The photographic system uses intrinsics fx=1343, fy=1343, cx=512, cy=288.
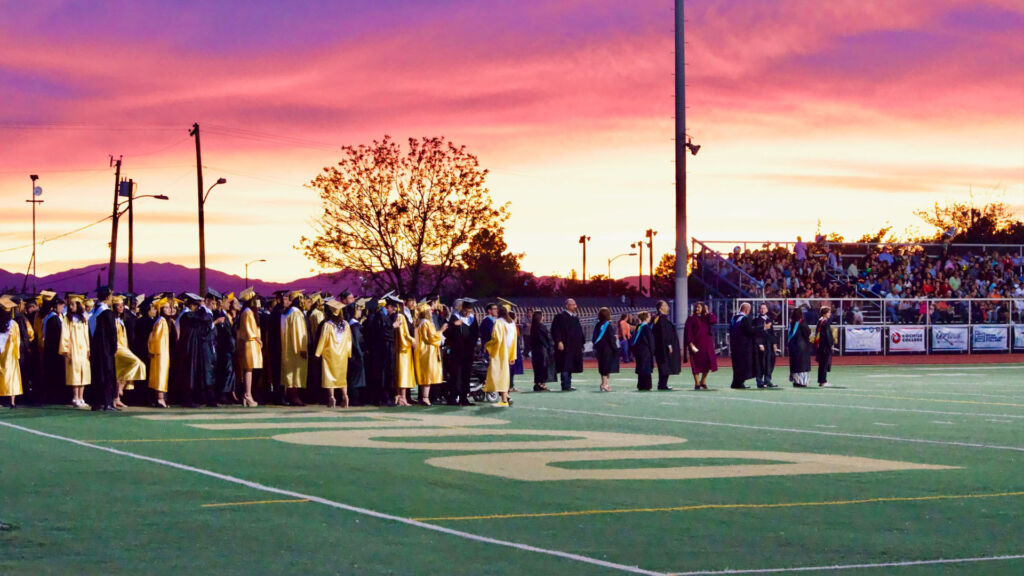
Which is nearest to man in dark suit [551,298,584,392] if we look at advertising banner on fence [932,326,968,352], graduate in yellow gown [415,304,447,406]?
graduate in yellow gown [415,304,447,406]

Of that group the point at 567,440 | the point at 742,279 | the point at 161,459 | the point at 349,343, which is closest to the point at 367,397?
the point at 349,343

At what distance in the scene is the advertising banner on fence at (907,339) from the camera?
140ft

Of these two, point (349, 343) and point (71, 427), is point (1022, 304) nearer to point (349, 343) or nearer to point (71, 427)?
point (349, 343)

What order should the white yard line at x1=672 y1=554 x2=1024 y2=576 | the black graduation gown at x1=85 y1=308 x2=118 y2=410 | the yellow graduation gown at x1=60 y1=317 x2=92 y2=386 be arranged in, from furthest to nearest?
the yellow graduation gown at x1=60 y1=317 x2=92 y2=386
the black graduation gown at x1=85 y1=308 x2=118 y2=410
the white yard line at x1=672 y1=554 x2=1024 y2=576

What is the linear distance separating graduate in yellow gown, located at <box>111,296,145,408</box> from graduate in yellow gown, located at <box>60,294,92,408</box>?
18.2 inches

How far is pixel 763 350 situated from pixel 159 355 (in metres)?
11.9

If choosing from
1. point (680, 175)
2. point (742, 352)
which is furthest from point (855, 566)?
point (680, 175)

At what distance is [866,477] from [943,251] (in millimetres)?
42195

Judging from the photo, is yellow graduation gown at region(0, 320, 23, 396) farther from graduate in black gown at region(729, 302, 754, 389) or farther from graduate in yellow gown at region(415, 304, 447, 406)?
graduate in black gown at region(729, 302, 754, 389)

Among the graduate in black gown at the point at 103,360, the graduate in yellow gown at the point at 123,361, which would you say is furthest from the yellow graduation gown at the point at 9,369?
the graduate in yellow gown at the point at 123,361

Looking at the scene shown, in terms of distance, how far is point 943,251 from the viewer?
2019 inches

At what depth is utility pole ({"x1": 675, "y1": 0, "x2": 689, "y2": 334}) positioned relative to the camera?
3641 cm

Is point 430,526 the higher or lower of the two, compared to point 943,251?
lower

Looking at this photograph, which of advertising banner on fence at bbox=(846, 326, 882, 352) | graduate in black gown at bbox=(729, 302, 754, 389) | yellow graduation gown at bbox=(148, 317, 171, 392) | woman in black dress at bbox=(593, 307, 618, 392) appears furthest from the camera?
advertising banner on fence at bbox=(846, 326, 882, 352)
